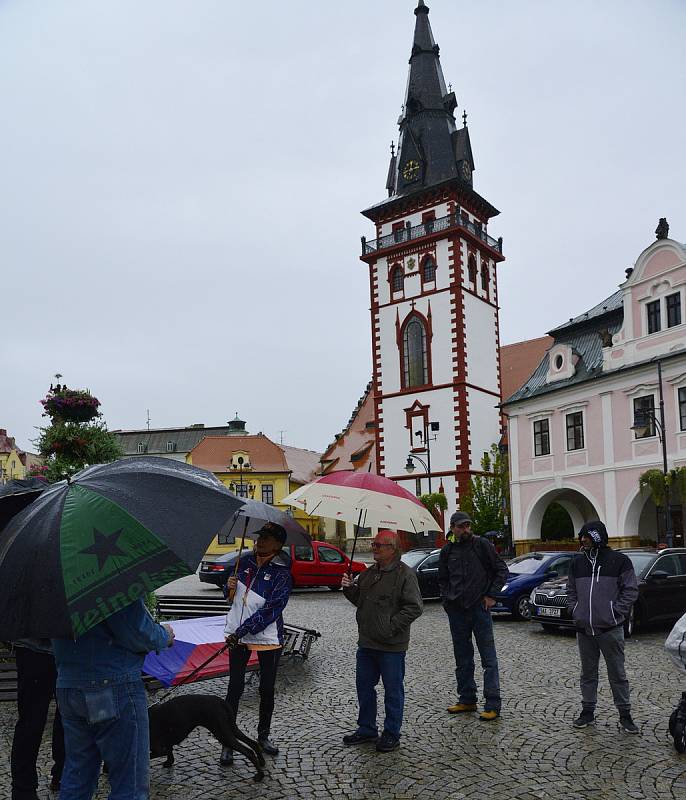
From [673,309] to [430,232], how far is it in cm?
1985

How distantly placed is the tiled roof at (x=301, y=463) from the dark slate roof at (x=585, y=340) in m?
37.8

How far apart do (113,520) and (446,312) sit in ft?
142

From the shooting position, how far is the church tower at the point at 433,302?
148ft

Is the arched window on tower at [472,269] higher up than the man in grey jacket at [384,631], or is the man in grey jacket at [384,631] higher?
the arched window on tower at [472,269]

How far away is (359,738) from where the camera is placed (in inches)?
260

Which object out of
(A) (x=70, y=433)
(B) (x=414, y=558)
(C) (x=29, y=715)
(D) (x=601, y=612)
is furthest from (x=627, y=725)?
(B) (x=414, y=558)

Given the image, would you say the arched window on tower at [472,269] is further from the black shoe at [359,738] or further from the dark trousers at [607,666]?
the black shoe at [359,738]

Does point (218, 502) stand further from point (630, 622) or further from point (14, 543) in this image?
point (630, 622)

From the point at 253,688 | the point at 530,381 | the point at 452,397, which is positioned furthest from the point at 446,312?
the point at 253,688

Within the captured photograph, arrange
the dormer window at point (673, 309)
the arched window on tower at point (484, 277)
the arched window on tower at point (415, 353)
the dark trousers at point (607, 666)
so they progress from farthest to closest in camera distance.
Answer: the arched window on tower at point (484, 277) < the arched window on tower at point (415, 353) < the dormer window at point (673, 309) < the dark trousers at point (607, 666)

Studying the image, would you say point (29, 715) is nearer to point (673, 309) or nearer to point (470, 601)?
point (470, 601)

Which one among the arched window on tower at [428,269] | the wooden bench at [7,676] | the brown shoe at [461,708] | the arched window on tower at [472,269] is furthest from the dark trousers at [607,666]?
the arched window on tower at [472,269]

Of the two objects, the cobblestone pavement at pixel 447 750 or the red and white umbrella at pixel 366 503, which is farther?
the red and white umbrella at pixel 366 503

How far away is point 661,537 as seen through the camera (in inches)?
1352
